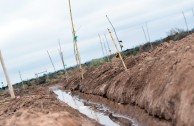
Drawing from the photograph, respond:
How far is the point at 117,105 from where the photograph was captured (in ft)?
65.1

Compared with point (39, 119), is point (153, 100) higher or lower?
lower

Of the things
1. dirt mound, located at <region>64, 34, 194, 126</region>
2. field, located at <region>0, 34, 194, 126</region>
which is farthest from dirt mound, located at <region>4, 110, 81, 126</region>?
dirt mound, located at <region>64, 34, 194, 126</region>

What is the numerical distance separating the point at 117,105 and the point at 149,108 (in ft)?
18.4

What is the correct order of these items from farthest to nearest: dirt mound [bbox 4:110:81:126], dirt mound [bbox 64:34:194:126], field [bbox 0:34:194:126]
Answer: dirt mound [bbox 4:110:81:126]
field [bbox 0:34:194:126]
dirt mound [bbox 64:34:194:126]

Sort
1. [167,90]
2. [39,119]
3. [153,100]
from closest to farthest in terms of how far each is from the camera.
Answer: [167,90], [153,100], [39,119]

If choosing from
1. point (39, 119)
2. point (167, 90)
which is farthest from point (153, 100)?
point (39, 119)

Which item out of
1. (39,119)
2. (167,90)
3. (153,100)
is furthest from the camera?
(39,119)

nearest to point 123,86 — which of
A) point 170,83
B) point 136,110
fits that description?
point 136,110

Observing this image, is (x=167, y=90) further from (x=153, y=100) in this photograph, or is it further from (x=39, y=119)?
(x=39, y=119)

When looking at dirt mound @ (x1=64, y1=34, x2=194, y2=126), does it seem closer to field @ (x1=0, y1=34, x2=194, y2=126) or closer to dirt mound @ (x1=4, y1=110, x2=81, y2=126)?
field @ (x1=0, y1=34, x2=194, y2=126)

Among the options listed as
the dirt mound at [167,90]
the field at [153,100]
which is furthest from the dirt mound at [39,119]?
the dirt mound at [167,90]

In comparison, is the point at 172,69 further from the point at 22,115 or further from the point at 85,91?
the point at 85,91

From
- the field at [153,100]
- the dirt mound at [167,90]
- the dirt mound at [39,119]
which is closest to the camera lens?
the dirt mound at [167,90]

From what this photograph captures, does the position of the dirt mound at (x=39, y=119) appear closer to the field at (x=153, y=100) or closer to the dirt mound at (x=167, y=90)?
the field at (x=153, y=100)
